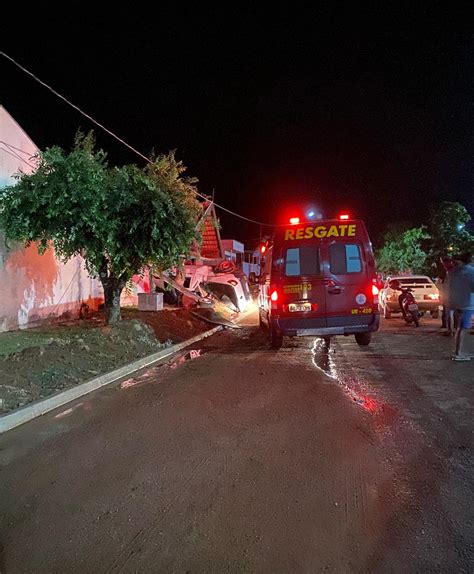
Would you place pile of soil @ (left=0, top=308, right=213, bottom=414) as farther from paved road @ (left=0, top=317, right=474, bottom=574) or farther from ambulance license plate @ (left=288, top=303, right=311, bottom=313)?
ambulance license plate @ (left=288, top=303, right=311, bottom=313)

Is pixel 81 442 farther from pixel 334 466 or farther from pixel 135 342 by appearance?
pixel 135 342

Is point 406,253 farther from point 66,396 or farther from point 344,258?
point 66,396

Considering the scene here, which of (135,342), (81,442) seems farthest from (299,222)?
(81,442)

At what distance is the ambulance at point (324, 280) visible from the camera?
31.2ft

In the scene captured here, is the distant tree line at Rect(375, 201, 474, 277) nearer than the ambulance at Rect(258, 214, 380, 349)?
No

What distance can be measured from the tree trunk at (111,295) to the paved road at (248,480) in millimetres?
4873

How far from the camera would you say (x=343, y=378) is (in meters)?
7.70

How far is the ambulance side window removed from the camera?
955 centimetres

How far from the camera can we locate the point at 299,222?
32.7 ft

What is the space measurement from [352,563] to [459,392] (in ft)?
14.6

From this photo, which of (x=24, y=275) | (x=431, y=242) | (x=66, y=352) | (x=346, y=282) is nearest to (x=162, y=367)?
(x=66, y=352)

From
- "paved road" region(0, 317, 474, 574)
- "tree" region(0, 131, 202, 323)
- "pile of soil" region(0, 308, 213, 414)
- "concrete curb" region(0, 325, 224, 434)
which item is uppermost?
"tree" region(0, 131, 202, 323)

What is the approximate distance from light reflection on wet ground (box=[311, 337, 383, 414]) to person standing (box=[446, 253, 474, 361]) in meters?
2.30

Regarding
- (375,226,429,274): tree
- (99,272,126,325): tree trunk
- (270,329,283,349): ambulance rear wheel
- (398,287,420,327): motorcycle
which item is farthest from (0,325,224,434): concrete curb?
(375,226,429,274): tree
